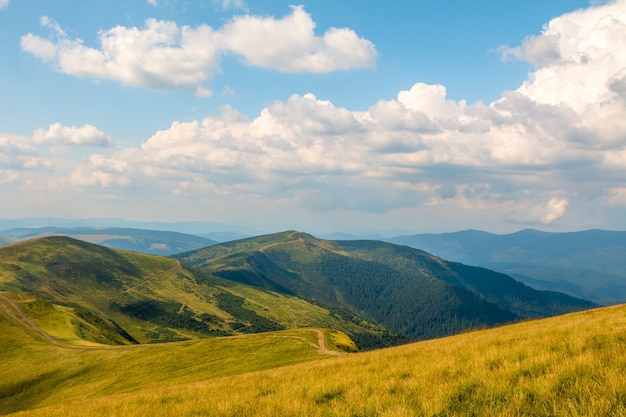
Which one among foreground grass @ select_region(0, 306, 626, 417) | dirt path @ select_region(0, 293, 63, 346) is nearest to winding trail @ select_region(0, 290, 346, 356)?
dirt path @ select_region(0, 293, 63, 346)

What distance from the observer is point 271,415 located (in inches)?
398

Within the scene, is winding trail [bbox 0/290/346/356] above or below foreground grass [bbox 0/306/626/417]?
below

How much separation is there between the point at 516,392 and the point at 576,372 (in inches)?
71.3

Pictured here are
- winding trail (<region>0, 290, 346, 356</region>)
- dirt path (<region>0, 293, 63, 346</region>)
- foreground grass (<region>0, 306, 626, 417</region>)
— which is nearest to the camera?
foreground grass (<region>0, 306, 626, 417</region>)

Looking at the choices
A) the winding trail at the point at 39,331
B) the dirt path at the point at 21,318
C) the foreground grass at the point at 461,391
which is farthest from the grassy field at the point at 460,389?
the dirt path at the point at 21,318

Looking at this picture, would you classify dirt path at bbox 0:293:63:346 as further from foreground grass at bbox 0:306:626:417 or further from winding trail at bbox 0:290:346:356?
foreground grass at bbox 0:306:626:417

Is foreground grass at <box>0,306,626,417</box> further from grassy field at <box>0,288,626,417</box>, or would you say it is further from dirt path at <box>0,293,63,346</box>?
dirt path at <box>0,293,63,346</box>

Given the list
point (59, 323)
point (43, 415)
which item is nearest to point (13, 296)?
point (59, 323)

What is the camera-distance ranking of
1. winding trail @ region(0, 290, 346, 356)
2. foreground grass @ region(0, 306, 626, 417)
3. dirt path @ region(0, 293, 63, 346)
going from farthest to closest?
dirt path @ region(0, 293, 63, 346) → winding trail @ region(0, 290, 346, 356) → foreground grass @ region(0, 306, 626, 417)

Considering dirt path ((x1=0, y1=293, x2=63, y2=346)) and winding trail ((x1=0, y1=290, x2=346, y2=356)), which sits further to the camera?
dirt path ((x1=0, y1=293, x2=63, y2=346))

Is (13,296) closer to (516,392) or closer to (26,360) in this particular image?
(26,360)

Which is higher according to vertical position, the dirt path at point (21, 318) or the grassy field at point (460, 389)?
the grassy field at point (460, 389)

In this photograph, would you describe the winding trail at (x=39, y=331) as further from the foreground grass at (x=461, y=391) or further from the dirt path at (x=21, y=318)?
the foreground grass at (x=461, y=391)

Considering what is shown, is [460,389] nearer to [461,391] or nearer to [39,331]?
[461,391]
